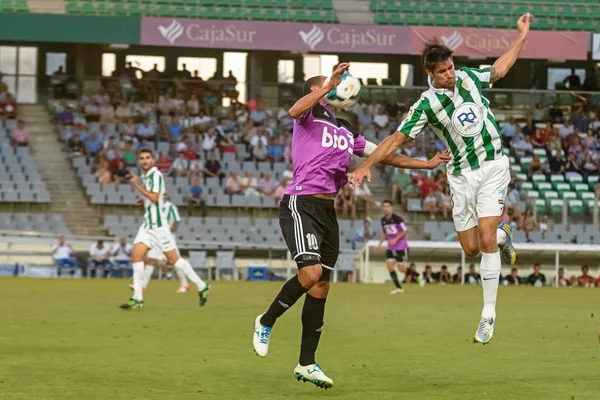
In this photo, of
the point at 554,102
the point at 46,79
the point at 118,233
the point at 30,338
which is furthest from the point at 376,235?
the point at 30,338

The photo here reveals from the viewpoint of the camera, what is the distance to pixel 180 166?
1209 inches

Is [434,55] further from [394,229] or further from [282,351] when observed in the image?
[394,229]

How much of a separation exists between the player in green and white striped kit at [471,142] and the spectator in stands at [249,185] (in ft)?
67.6

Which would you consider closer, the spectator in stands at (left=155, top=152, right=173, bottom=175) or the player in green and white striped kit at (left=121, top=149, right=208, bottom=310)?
the player in green and white striped kit at (left=121, top=149, right=208, bottom=310)

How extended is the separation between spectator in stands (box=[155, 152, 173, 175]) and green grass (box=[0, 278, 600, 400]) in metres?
11.0

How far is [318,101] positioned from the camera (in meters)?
8.48

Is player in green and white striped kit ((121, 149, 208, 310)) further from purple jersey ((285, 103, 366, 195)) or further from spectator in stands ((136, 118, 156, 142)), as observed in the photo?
spectator in stands ((136, 118, 156, 142))

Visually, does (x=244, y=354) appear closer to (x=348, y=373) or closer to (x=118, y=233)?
(x=348, y=373)

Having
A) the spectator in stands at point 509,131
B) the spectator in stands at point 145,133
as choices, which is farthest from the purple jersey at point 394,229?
the spectator in stands at point 509,131

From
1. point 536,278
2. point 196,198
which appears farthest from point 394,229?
point 196,198

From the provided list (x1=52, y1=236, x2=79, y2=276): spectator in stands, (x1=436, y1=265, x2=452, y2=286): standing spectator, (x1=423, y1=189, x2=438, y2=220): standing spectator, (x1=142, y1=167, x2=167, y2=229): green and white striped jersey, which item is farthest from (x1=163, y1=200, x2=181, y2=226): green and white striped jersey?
(x1=423, y1=189, x2=438, y2=220): standing spectator

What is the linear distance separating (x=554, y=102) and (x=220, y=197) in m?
12.0

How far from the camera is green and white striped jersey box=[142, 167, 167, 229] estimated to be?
16.7 metres

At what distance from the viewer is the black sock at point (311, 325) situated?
28.5 feet
